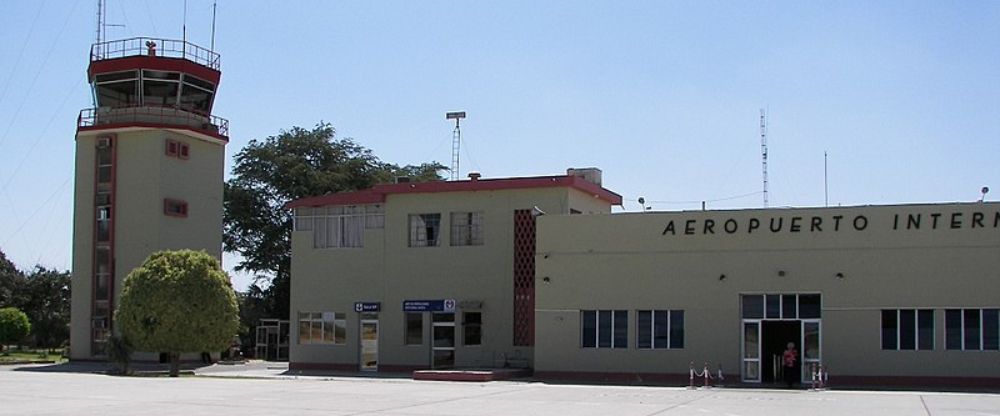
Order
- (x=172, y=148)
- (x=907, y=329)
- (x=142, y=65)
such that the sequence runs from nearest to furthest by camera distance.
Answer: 1. (x=907, y=329)
2. (x=142, y=65)
3. (x=172, y=148)

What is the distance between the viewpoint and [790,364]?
33500mm

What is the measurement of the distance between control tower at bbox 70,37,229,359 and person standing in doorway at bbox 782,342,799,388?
3222cm

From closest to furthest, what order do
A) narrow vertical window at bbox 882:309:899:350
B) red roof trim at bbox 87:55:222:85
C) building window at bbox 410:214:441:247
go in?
narrow vertical window at bbox 882:309:899:350, building window at bbox 410:214:441:247, red roof trim at bbox 87:55:222:85

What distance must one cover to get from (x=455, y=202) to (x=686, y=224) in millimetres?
9397

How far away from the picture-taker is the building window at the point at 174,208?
180ft

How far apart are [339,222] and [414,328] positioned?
525 centimetres

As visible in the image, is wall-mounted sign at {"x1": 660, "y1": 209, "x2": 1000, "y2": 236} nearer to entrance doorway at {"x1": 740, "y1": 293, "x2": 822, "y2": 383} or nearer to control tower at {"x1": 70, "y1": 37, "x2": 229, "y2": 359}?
entrance doorway at {"x1": 740, "y1": 293, "x2": 822, "y2": 383}

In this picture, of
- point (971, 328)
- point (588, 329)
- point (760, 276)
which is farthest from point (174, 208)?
point (971, 328)

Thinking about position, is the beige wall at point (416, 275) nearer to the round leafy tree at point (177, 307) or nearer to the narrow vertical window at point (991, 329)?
the round leafy tree at point (177, 307)

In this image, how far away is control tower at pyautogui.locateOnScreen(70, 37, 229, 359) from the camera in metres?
54.6

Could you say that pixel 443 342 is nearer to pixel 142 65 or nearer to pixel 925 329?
pixel 925 329

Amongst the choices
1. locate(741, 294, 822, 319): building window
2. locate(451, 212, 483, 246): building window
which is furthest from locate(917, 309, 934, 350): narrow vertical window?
locate(451, 212, 483, 246): building window

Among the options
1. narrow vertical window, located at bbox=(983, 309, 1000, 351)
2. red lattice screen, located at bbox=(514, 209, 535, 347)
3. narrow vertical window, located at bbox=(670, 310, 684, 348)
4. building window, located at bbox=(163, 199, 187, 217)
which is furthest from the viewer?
building window, located at bbox=(163, 199, 187, 217)

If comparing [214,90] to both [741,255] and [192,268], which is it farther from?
[741,255]
